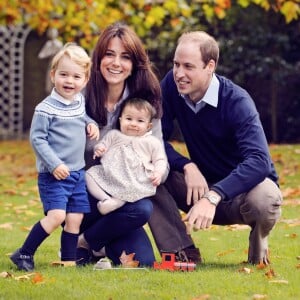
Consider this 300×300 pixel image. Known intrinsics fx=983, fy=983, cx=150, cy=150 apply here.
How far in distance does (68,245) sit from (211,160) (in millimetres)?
1047

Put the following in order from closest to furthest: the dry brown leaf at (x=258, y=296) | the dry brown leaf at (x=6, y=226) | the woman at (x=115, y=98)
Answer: the dry brown leaf at (x=258, y=296)
the woman at (x=115, y=98)
the dry brown leaf at (x=6, y=226)

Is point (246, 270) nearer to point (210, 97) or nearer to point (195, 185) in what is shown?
point (195, 185)

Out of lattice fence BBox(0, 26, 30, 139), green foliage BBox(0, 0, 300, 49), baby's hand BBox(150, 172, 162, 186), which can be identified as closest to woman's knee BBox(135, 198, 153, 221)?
baby's hand BBox(150, 172, 162, 186)

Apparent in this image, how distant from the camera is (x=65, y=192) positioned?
584 cm

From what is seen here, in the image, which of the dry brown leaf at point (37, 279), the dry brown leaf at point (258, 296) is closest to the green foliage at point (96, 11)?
the dry brown leaf at point (37, 279)

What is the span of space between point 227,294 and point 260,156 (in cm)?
102

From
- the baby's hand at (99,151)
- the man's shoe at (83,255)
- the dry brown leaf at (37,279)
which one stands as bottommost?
the man's shoe at (83,255)

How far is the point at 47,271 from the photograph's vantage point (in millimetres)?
5816

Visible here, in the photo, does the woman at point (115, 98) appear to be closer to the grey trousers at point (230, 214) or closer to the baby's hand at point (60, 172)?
the grey trousers at point (230, 214)

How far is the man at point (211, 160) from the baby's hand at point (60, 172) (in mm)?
750

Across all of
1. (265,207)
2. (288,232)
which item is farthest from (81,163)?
(288,232)

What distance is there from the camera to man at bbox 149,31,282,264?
5.83 meters

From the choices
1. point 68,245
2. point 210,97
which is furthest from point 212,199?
point 68,245

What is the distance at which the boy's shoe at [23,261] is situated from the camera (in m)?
5.88
